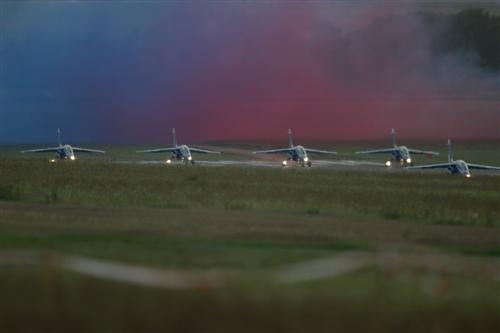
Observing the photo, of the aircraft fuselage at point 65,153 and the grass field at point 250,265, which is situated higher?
the aircraft fuselage at point 65,153

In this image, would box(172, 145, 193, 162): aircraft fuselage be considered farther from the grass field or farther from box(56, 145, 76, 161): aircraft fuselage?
the grass field

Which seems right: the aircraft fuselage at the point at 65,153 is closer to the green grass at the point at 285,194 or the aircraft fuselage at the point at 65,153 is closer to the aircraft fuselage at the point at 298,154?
the aircraft fuselage at the point at 298,154

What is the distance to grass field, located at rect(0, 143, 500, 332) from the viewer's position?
12.9 meters

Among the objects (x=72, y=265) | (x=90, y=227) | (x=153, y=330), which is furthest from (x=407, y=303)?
(x=90, y=227)

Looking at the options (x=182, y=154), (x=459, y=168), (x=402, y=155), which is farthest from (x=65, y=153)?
(x=459, y=168)

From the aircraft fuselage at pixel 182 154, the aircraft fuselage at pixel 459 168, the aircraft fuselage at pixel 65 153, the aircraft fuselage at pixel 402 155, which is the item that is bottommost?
the aircraft fuselage at pixel 459 168

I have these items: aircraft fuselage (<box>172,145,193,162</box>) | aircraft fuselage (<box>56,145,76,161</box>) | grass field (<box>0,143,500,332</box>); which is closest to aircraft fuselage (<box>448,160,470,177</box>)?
aircraft fuselage (<box>172,145,193,162</box>)

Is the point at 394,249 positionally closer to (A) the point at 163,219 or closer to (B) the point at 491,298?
(B) the point at 491,298

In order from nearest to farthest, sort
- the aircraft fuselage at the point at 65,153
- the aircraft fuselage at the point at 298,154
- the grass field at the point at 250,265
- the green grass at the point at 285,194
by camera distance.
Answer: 1. the grass field at the point at 250,265
2. the green grass at the point at 285,194
3. the aircraft fuselage at the point at 298,154
4. the aircraft fuselage at the point at 65,153

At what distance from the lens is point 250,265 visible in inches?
663

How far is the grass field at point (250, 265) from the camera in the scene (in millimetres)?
12875

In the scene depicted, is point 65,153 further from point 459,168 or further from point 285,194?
point 285,194

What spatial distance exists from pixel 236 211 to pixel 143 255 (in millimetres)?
15793

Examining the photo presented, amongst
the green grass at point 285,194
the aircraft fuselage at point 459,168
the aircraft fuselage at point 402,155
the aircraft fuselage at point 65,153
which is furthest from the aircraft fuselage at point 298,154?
the green grass at point 285,194
